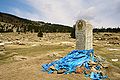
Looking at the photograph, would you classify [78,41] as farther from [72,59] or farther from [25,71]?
[25,71]

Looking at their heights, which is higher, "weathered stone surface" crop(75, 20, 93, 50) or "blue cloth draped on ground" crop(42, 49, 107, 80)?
"weathered stone surface" crop(75, 20, 93, 50)

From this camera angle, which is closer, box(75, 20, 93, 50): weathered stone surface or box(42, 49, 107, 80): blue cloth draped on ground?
box(42, 49, 107, 80): blue cloth draped on ground

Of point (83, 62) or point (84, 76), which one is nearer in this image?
point (84, 76)

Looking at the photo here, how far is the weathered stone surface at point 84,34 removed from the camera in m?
17.3

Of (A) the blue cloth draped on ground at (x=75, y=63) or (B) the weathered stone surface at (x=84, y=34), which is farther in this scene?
(B) the weathered stone surface at (x=84, y=34)

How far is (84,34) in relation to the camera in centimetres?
1739

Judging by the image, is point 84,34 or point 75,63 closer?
point 75,63

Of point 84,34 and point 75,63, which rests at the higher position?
point 84,34

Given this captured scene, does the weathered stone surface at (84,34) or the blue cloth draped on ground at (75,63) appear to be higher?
the weathered stone surface at (84,34)

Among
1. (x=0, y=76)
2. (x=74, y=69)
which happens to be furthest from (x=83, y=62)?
(x=0, y=76)

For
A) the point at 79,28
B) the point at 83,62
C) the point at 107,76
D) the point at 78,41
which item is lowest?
the point at 107,76

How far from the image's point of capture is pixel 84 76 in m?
14.4

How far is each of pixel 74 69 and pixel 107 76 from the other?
275 cm

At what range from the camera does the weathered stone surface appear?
56.9ft
